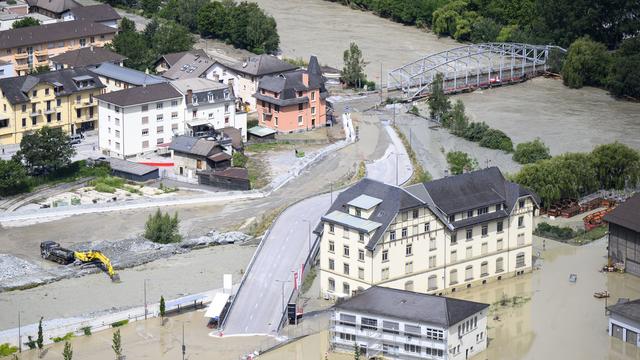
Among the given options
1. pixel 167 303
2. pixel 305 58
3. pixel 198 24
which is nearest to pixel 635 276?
pixel 167 303

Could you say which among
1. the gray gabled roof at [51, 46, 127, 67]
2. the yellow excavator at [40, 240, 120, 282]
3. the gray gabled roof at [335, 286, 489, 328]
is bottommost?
the yellow excavator at [40, 240, 120, 282]

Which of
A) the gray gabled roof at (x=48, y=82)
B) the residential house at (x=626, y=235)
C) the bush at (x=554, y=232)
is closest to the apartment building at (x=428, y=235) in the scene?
the residential house at (x=626, y=235)

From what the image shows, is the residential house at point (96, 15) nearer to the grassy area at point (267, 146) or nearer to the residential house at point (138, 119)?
the residential house at point (138, 119)

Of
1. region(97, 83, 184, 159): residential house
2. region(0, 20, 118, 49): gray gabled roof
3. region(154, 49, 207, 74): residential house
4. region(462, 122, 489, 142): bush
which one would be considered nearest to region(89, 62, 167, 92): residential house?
region(154, 49, 207, 74): residential house

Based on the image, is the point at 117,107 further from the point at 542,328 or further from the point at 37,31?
the point at 542,328

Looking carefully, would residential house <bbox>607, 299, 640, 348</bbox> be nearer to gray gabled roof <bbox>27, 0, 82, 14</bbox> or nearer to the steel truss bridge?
the steel truss bridge

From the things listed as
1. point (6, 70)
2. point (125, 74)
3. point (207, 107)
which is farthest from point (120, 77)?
point (6, 70)
